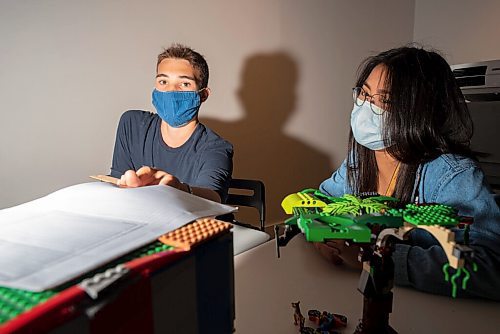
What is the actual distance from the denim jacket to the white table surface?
0.08 feet

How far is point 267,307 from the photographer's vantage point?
62cm

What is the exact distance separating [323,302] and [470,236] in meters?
0.30

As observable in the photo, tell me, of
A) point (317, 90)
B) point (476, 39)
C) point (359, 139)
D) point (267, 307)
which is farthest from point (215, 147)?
point (476, 39)

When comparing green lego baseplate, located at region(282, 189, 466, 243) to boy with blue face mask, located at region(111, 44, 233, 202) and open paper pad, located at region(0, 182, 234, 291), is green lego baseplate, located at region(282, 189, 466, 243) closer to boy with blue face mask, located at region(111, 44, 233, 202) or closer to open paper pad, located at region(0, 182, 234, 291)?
open paper pad, located at region(0, 182, 234, 291)

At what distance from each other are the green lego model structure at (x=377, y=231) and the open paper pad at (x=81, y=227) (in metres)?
0.12

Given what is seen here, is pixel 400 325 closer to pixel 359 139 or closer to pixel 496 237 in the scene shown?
pixel 496 237

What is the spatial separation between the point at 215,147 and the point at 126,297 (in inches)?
48.2

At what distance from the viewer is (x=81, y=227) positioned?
1.24ft

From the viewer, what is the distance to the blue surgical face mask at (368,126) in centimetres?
95

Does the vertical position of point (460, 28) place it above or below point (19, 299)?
above

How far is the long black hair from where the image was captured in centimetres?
89

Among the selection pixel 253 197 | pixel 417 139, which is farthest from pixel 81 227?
pixel 253 197

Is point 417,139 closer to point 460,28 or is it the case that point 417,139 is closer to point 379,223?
point 379,223

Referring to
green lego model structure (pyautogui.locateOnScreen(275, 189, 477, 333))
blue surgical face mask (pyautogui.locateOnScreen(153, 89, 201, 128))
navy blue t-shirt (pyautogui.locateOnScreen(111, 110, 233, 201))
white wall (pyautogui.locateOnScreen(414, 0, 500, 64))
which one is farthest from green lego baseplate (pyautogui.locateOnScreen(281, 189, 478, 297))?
white wall (pyautogui.locateOnScreen(414, 0, 500, 64))
